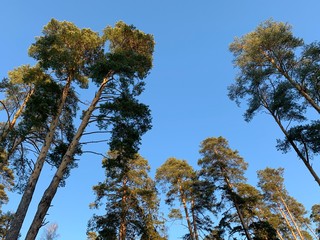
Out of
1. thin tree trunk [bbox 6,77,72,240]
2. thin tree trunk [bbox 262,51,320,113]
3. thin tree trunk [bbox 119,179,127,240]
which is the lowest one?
thin tree trunk [bbox 6,77,72,240]

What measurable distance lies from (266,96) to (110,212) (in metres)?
13.0

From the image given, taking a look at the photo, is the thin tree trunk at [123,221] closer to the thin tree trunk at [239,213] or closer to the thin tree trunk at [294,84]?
the thin tree trunk at [239,213]

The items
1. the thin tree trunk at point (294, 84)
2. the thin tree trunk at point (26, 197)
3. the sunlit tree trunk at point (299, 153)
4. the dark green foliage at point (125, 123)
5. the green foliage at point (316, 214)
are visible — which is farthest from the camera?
the green foliage at point (316, 214)

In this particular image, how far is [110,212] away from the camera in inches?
665

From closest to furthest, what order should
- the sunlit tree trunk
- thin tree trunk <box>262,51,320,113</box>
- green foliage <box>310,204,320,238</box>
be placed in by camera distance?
the sunlit tree trunk → thin tree trunk <box>262,51,320,113</box> → green foliage <box>310,204,320,238</box>

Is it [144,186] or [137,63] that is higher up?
[137,63]

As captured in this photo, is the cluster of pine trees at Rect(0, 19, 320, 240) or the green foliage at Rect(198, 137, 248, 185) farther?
the green foliage at Rect(198, 137, 248, 185)

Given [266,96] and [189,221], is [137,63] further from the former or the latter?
[189,221]

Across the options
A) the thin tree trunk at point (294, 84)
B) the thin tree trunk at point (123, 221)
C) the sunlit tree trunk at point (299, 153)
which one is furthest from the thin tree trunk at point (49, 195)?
the thin tree trunk at point (294, 84)

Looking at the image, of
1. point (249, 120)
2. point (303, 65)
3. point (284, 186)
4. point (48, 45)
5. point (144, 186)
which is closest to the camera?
point (48, 45)

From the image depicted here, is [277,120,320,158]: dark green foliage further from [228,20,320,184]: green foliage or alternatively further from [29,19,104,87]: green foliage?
[29,19,104,87]: green foliage

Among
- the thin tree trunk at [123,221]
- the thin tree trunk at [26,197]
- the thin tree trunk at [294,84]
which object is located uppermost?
the thin tree trunk at [294,84]

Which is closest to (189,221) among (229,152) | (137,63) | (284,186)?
(229,152)

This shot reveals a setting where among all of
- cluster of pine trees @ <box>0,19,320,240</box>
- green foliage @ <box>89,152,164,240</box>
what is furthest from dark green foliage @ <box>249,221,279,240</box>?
green foliage @ <box>89,152,164,240</box>
